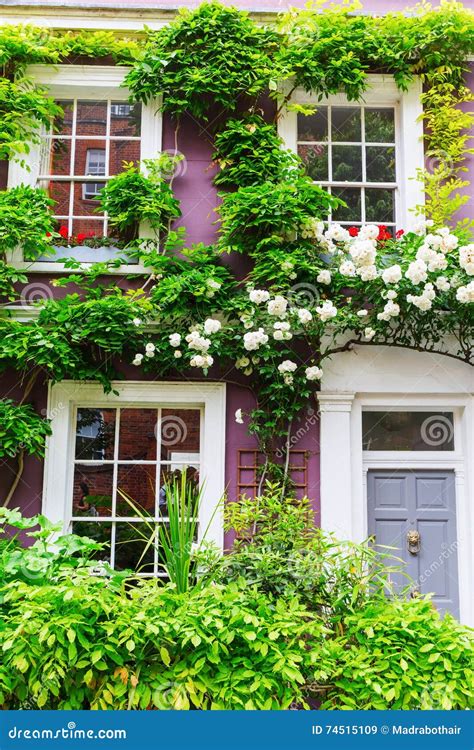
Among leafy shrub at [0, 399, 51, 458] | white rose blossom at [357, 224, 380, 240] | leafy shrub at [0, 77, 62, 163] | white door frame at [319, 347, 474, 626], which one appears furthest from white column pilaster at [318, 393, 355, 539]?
leafy shrub at [0, 77, 62, 163]

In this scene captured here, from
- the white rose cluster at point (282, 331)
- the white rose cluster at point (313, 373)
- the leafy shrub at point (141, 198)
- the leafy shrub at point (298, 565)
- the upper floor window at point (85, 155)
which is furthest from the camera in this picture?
the upper floor window at point (85, 155)

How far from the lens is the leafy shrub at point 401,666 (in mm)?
4230

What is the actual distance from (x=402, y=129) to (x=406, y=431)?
2.82 meters

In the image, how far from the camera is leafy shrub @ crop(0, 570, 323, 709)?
414cm

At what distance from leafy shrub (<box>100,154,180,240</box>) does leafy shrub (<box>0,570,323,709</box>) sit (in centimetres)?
345

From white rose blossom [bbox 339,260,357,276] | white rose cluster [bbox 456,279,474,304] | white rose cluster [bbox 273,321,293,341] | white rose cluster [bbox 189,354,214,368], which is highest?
white rose blossom [bbox 339,260,357,276]

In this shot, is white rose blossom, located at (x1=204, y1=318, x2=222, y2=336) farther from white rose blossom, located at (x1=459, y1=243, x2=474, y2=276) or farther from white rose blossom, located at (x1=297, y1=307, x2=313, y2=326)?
white rose blossom, located at (x1=459, y1=243, x2=474, y2=276)

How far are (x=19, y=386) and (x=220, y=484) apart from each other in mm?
1947

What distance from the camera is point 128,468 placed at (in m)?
6.79

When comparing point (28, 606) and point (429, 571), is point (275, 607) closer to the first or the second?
point (28, 606)

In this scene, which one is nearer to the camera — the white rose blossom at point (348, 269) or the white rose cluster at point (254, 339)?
the white rose cluster at point (254, 339)

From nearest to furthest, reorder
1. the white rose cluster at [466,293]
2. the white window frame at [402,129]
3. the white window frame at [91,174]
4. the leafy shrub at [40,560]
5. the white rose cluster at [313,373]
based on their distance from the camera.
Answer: the leafy shrub at [40,560]
the white rose cluster at [466,293]
the white rose cluster at [313,373]
the white window frame at [402,129]
the white window frame at [91,174]

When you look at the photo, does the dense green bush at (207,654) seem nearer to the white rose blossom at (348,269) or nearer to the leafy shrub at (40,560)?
the leafy shrub at (40,560)

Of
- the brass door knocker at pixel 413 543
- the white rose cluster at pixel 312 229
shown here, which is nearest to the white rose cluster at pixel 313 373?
the white rose cluster at pixel 312 229
